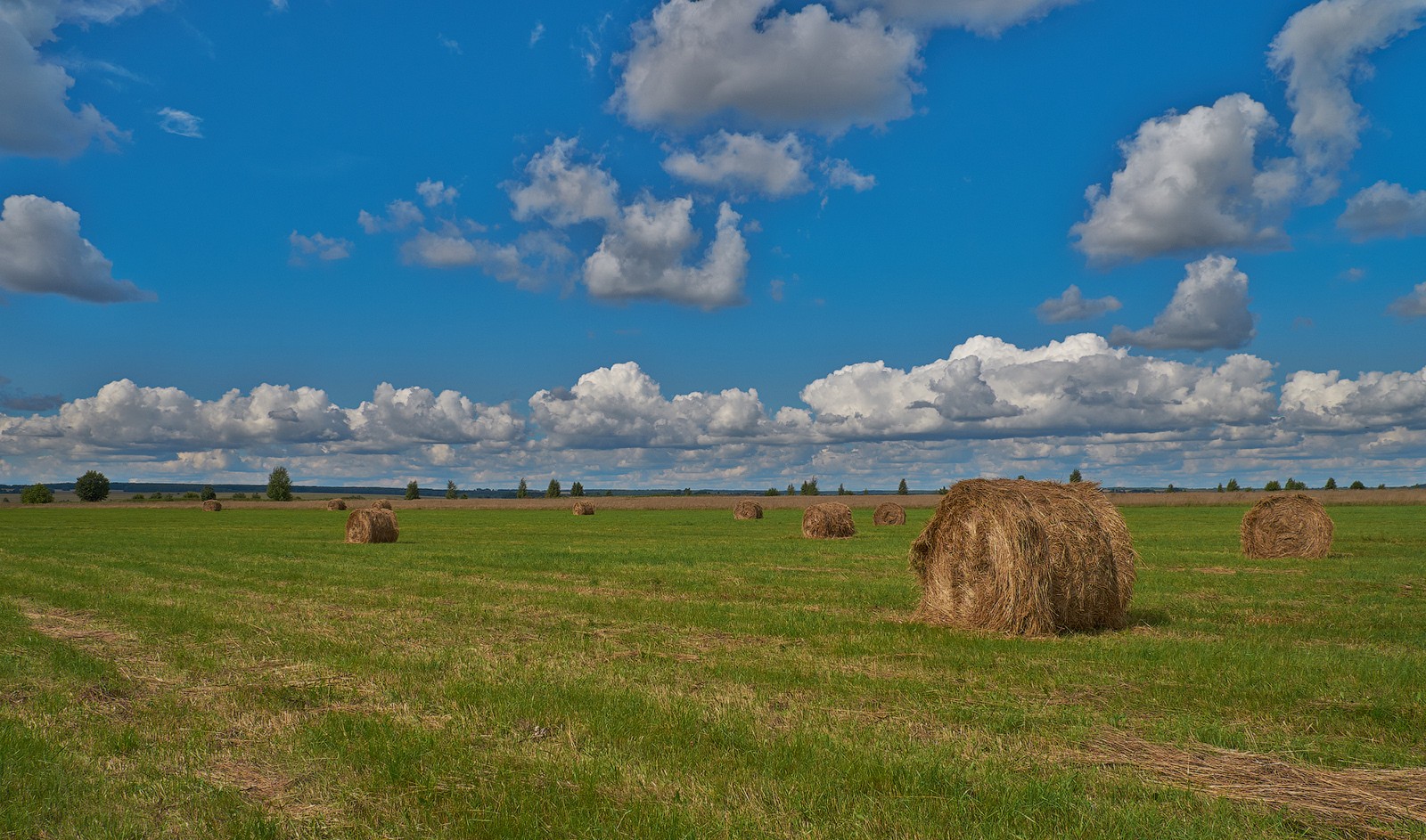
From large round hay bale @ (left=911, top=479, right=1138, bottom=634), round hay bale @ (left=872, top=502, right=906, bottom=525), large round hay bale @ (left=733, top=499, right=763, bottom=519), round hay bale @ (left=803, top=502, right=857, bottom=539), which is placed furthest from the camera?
large round hay bale @ (left=733, top=499, right=763, bottom=519)

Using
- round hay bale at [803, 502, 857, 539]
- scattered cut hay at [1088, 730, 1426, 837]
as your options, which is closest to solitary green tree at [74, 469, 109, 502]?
round hay bale at [803, 502, 857, 539]

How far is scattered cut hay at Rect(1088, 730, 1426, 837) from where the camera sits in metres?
5.89

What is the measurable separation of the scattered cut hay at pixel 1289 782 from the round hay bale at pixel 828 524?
30.2m

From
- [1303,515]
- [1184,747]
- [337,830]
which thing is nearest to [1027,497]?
[1184,747]

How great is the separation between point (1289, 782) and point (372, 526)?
3330 centimetres

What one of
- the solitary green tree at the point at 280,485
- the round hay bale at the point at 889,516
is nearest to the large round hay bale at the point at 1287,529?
the round hay bale at the point at 889,516

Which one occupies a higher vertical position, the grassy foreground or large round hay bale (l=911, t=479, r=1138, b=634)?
large round hay bale (l=911, t=479, r=1138, b=634)

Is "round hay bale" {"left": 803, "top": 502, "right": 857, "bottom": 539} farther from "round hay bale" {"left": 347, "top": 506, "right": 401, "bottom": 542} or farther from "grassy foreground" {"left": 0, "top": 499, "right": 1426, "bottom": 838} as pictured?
"grassy foreground" {"left": 0, "top": 499, "right": 1426, "bottom": 838}

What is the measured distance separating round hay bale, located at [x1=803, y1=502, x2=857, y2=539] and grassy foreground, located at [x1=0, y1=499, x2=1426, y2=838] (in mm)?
20300

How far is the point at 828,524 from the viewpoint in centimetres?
3781

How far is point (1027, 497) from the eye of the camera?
562 inches

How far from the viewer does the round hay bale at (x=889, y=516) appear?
52175 millimetres

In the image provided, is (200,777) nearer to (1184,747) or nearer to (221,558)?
(1184,747)

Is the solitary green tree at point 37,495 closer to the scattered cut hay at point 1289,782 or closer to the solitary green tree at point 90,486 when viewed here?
the solitary green tree at point 90,486
